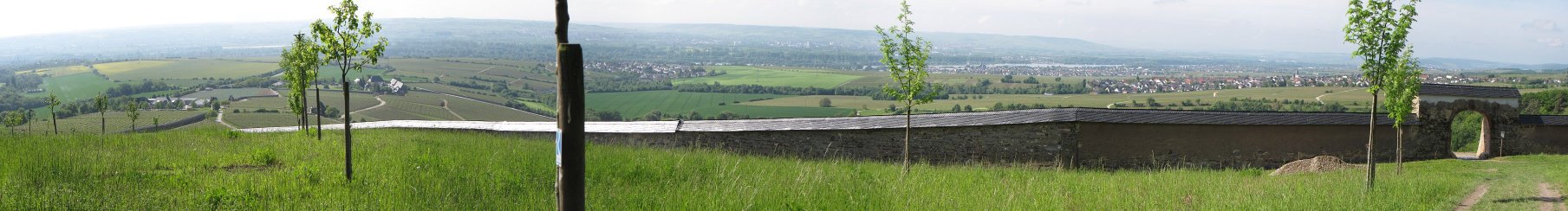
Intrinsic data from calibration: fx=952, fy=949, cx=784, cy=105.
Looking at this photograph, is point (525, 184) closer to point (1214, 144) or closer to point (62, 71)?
point (1214, 144)

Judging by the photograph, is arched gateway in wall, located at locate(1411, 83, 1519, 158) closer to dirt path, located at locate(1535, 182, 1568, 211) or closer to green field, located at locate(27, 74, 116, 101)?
dirt path, located at locate(1535, 182, 1568, 211)

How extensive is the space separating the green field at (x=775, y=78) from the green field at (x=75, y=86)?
105ft

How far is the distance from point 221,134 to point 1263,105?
46.0 meters

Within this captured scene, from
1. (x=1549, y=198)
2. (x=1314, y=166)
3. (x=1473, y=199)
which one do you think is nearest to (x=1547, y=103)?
(x=1314, y=166)

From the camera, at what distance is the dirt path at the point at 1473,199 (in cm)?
862

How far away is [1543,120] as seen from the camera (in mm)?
22688

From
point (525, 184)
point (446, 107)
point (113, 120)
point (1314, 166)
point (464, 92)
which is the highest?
point (525, 184)

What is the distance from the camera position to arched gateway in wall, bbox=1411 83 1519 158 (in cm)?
2138

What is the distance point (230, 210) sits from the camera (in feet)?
17.9

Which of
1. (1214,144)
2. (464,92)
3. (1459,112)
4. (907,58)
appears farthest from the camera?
(464,92)

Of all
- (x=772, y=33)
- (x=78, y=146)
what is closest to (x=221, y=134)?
(x=78, y=146)

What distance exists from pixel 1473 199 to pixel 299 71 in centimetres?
1572

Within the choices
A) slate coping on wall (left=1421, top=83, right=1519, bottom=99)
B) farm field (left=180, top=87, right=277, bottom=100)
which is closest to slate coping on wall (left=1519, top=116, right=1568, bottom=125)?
slate coping on wall (left=1421, top=83, right=1519, bottom=99)

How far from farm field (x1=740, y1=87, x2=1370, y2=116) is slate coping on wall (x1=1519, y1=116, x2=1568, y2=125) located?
2457 centimetres
